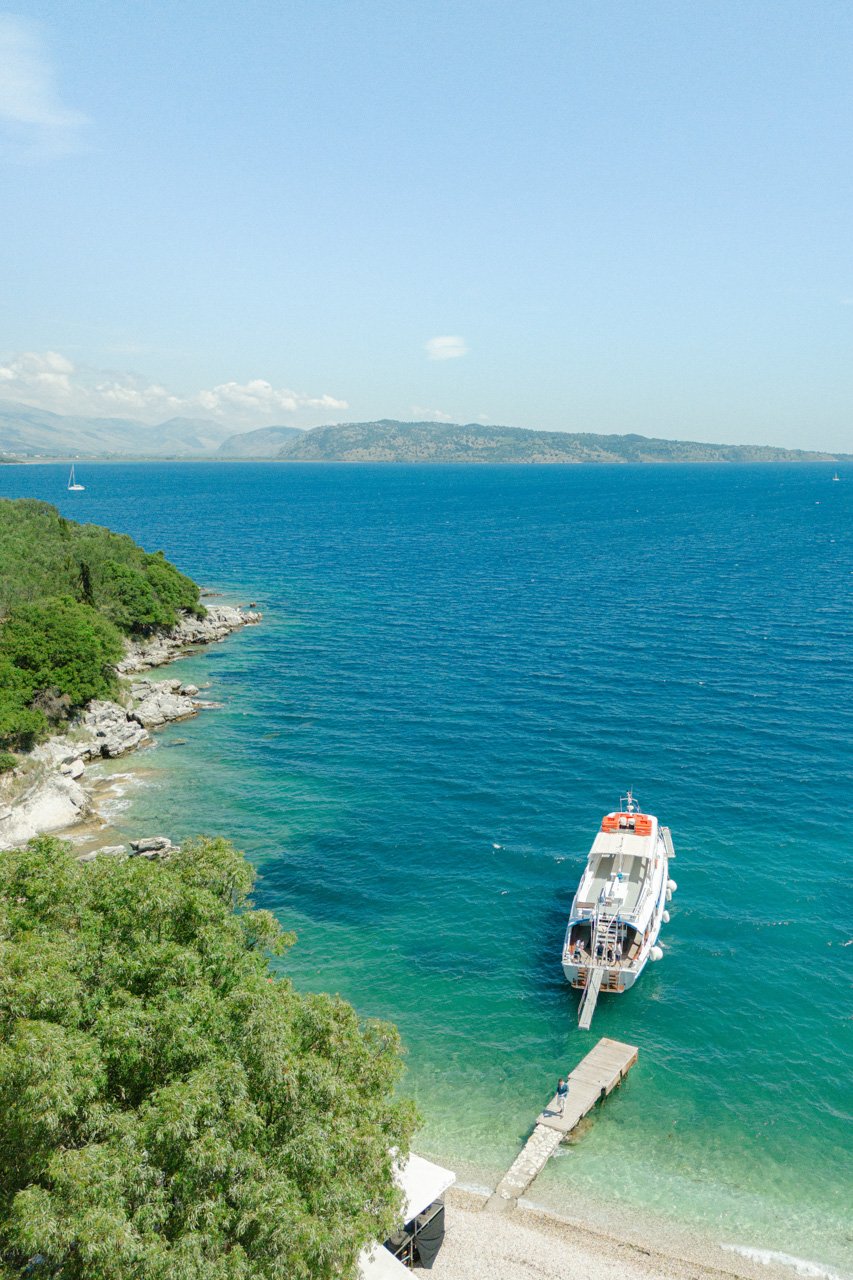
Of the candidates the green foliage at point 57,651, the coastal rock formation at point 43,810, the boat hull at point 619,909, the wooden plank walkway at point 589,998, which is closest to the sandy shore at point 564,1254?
the wooden plank walkway at point 589,998

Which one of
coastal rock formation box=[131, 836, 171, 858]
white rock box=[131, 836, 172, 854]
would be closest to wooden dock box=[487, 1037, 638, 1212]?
coastal rock formation box=[131, 836, 171, 858]

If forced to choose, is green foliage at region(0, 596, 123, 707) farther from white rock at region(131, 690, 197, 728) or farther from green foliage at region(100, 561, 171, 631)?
green foliage at region(100, 561, 171, 631)

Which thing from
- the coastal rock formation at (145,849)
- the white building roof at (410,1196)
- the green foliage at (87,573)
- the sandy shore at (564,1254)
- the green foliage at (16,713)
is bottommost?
the sandy shore at (564,1254)

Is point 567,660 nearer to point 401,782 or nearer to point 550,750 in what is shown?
point 550,750

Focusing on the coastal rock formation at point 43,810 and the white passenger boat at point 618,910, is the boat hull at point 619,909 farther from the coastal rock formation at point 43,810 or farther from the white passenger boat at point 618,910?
the coastal rock formation at point 43,810

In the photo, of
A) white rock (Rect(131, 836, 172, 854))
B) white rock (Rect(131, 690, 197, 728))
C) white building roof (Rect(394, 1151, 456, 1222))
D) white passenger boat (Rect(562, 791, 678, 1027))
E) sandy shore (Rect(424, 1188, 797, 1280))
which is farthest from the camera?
white rock (Rect(131, 690, 197, 728))

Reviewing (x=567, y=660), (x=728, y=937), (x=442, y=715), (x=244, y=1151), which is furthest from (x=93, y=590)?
(x=244, y=1151)
